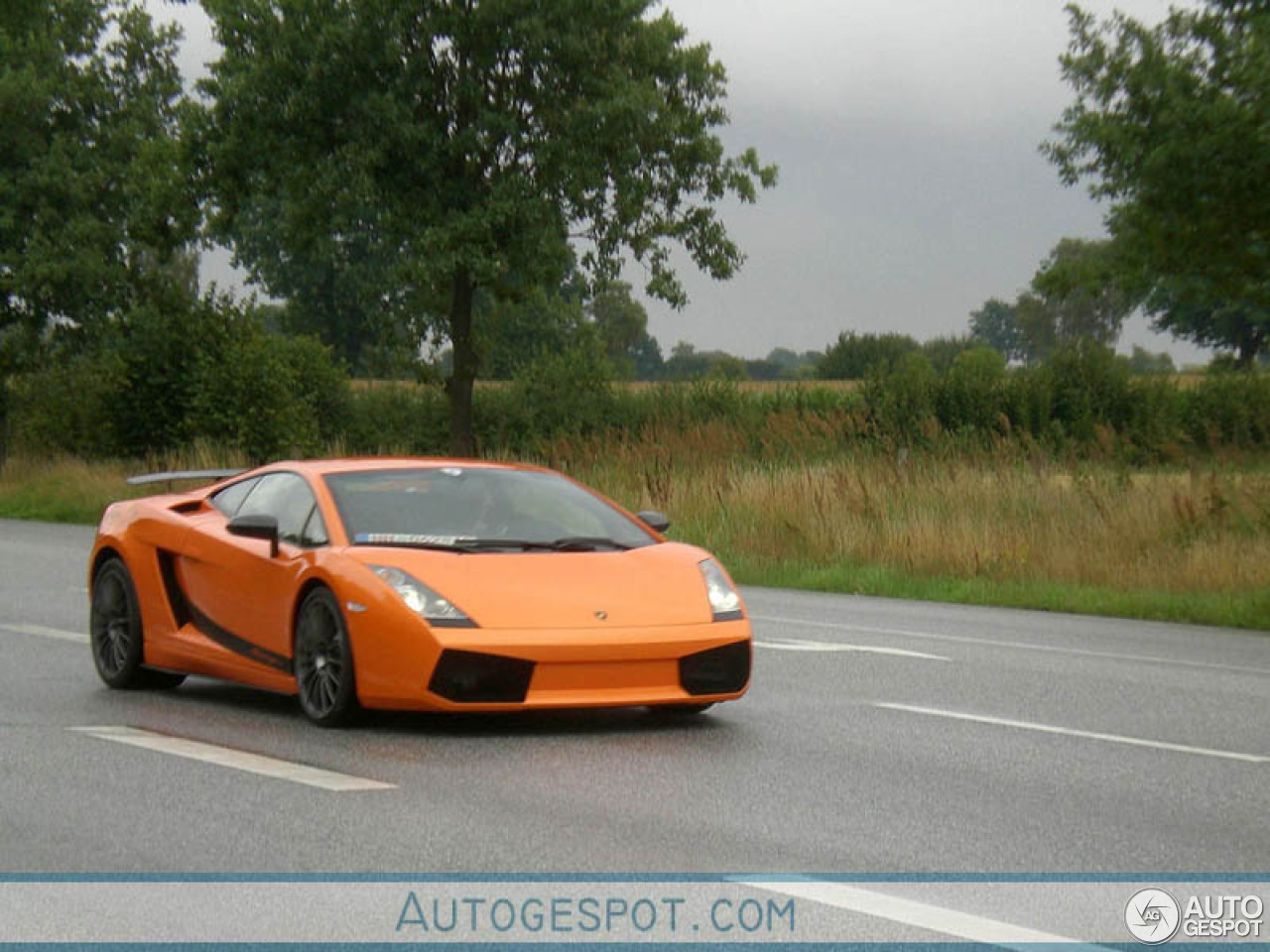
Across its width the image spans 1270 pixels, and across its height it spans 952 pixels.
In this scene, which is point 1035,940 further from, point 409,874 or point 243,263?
point 243,263

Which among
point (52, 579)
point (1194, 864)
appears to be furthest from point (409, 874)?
point (52, 579)

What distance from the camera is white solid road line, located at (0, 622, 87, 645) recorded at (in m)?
14.3

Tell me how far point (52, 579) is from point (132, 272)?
26.6 meters

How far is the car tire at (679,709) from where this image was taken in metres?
10.5

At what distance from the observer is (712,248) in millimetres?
43312

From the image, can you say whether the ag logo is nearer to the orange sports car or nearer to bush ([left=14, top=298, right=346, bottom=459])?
the orange sports car

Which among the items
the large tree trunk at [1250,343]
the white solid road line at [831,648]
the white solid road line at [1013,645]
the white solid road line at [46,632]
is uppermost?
the large tree trunk at [1250,343]

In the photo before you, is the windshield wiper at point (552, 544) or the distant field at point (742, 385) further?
the distant field at point (742, 385)

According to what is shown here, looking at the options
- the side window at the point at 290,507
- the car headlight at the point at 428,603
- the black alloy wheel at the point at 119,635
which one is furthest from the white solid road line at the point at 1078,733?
the black alloy wheel at the point at 119,635

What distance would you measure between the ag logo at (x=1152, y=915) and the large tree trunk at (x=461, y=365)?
35.8 meters

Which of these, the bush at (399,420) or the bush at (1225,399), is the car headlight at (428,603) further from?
the bush at (1225,399)

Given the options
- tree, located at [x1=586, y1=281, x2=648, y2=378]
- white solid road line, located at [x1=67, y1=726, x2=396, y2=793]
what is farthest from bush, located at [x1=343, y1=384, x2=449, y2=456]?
tree, located at [x1=586, y1=281, x2=648, y2=378]

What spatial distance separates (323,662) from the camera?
9805mm

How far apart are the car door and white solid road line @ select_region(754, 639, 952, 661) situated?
13.9ft
